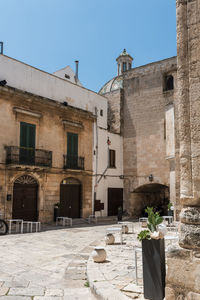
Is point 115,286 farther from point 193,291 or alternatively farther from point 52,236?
point 52,236

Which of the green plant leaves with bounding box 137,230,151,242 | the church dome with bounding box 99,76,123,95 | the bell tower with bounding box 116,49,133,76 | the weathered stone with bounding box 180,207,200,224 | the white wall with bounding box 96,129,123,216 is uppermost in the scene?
the bell tower with bounding box 116,49,133,76

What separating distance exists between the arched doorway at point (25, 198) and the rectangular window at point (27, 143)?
3.17 feet

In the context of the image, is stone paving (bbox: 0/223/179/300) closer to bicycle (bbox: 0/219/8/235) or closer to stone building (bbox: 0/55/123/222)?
bicycle (bbox: 0/219/8/235)

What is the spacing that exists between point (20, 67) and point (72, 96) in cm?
384

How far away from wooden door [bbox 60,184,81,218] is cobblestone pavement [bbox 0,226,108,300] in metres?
6.59

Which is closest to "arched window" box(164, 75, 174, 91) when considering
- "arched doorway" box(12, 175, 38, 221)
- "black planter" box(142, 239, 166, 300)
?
"arched doorway" box(12, 175, 38, 221)

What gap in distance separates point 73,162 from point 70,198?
2.13 metres

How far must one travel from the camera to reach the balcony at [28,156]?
13.8 metres

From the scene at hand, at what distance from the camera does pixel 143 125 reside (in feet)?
64.8

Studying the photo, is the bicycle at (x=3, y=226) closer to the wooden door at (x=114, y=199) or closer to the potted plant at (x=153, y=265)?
the potted plant at (x=153, y=265)

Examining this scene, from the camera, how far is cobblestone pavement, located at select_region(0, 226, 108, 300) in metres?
4.68

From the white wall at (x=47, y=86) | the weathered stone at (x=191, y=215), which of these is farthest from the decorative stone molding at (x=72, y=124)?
Result: the weathered stone at (x=191, y=215)

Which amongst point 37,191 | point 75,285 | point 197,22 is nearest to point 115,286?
point 75,285

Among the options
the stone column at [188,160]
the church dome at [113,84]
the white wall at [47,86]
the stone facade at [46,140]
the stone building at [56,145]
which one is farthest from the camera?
the church dome at [113,84]
